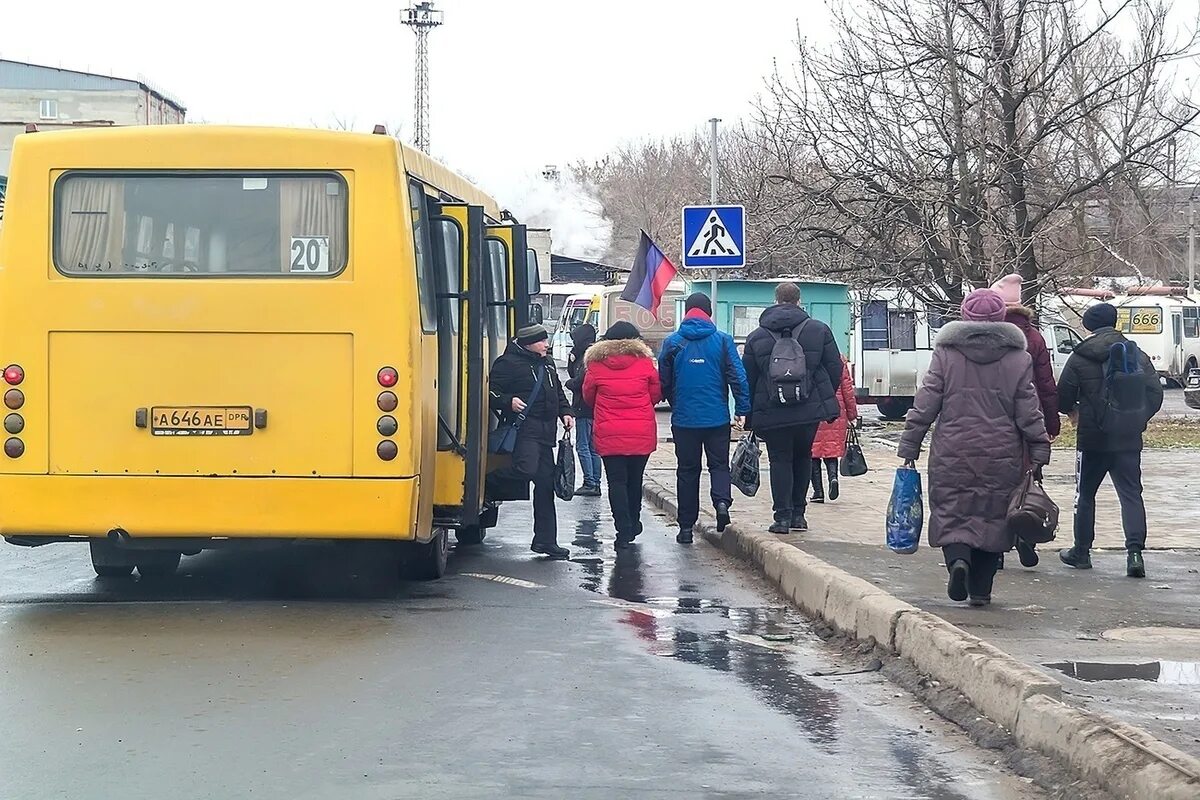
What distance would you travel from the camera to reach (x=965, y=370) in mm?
8641

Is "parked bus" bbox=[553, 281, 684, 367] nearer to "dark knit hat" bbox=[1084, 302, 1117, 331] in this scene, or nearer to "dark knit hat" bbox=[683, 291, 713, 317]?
"dark knit hat" bbox=[683, 291, 713, 317]

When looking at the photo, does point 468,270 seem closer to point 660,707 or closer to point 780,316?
point 780,316

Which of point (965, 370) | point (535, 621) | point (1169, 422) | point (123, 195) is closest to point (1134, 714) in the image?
point (965, 370)

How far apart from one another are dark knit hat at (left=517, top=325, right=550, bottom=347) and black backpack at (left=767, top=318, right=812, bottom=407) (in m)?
1.73

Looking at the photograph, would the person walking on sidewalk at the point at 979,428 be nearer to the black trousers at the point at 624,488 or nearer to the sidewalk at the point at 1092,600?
the sidewalk at the point at 1092,600

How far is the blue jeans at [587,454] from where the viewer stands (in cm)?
1670

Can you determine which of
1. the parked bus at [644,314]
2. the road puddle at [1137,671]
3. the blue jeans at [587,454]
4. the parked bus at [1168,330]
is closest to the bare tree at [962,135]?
the blue jeans at [587,454]

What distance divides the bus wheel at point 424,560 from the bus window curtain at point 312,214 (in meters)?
2.03

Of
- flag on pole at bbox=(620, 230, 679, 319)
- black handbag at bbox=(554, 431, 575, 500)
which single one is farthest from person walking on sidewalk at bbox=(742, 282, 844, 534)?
flag on pole at bbox=(620, 230, 679, 319)

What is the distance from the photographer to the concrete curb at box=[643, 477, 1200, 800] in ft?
16.4

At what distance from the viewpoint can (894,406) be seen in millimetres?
31516

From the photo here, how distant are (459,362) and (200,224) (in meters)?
2.17

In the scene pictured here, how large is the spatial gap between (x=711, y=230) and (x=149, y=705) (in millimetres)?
10510

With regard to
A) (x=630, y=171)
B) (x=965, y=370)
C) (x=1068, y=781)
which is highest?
(x=630, y=171)
